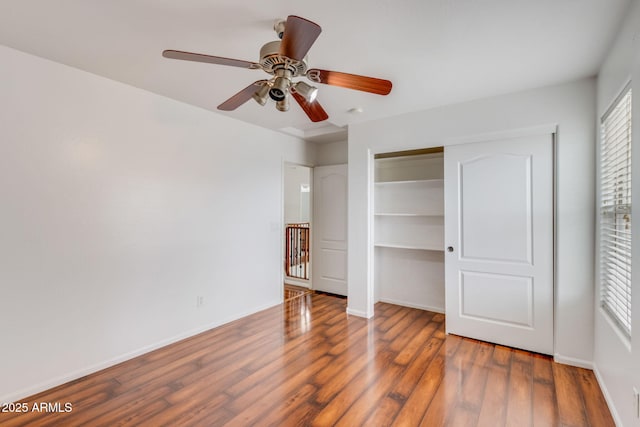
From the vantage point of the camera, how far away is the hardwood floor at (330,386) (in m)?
2.00

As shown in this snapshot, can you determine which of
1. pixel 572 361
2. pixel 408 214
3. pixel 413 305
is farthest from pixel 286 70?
pixel 413 305

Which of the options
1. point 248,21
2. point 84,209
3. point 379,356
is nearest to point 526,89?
point 248,21

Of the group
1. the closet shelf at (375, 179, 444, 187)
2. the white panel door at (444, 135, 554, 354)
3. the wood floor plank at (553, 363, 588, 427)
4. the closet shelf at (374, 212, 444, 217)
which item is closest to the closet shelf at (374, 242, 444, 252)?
the closet shelf at (374, 212, 444, 217)

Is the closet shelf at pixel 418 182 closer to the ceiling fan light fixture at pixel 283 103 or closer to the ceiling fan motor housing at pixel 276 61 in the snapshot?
the ceiling fan light fixture at pixel 283 103

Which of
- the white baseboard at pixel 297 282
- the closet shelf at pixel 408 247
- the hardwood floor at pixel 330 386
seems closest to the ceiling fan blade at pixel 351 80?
the hardwood floor at pixel 330 386

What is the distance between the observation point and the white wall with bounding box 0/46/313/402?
2213 millimetres

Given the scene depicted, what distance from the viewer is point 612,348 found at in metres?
2.06

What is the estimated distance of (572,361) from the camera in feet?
8.75

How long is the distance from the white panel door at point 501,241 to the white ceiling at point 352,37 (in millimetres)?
681

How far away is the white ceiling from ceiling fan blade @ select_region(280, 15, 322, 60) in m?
0.34

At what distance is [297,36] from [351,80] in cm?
53

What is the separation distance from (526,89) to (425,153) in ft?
4.73

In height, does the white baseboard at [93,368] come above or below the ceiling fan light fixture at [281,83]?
below

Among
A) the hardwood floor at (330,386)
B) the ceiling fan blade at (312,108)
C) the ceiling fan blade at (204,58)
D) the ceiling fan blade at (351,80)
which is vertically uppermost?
the ceiling fan blade at (204,58)
